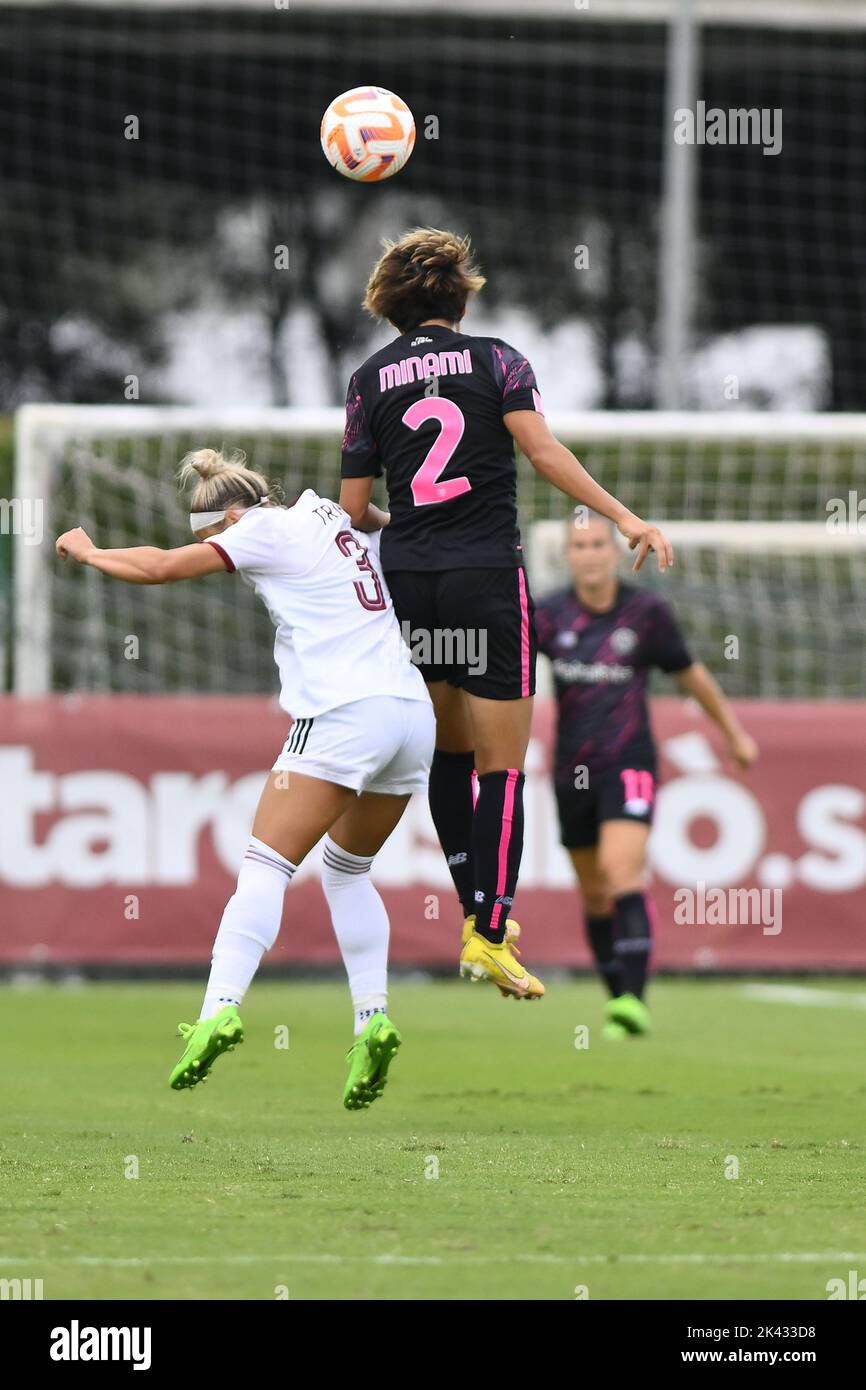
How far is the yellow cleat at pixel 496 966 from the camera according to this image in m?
6.84

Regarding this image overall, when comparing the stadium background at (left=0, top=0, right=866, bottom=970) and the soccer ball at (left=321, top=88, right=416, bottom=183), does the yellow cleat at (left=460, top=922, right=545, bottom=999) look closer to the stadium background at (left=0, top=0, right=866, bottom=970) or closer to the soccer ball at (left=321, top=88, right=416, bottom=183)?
the soccer ball at (left=321, top=88, right=416, bottom=183)

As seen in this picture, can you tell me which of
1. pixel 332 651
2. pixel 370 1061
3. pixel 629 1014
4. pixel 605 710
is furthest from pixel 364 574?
pixel 605 710

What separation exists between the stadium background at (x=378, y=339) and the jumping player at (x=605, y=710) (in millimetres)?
3194

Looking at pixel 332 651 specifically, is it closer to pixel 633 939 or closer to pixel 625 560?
pixel 633 939

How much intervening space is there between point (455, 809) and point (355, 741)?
89 cm

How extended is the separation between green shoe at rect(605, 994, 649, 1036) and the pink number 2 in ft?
12.2

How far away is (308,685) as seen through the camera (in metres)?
6.75

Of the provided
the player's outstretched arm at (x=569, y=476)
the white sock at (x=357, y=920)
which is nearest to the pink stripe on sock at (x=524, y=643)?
the player's outstretched arm at (x=569, y=476)

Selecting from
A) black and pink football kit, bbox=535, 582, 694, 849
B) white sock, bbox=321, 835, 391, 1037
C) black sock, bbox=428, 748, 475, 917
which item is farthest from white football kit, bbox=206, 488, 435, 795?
black and pink football kit, bbox=535, 582, 694, 849

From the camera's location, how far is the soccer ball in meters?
7.28

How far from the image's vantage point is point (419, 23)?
70.2ft

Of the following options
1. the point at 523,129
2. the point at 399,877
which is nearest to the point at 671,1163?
the point at 399,877
